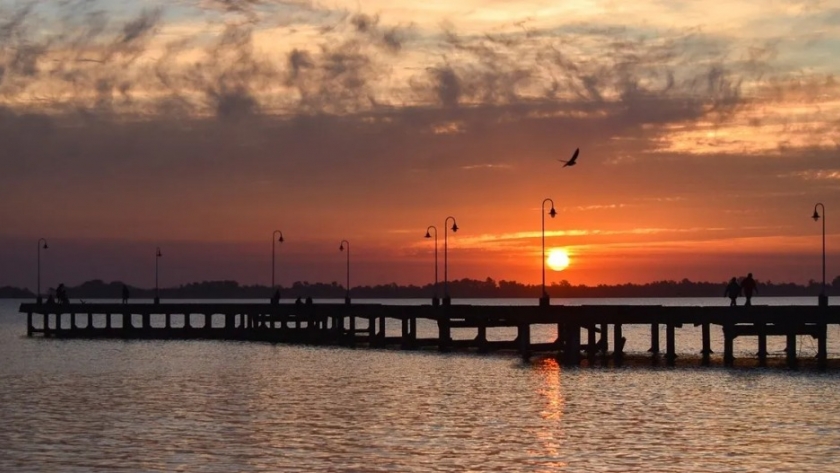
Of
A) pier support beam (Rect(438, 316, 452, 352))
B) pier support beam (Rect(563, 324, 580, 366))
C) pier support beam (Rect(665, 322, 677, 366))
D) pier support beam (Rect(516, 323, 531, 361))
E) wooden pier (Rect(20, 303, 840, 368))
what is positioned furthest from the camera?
pier support beam (Rect(438, 316, 452, 352))

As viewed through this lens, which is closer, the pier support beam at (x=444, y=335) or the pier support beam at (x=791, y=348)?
the pier support beam at (x=791, y=348)

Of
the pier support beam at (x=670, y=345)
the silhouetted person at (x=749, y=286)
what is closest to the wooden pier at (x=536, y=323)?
the pier support beam at (x=670, y=345)

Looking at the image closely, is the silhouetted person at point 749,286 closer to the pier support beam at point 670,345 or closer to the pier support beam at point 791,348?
the pier support beam at point 791,348

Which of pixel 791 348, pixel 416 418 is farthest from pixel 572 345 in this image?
pixel 416 418

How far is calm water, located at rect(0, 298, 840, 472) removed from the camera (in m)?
31.7

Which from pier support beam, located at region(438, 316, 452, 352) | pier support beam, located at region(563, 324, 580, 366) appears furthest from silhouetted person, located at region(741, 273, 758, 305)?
pier support beam, located at region(438, 316, 452, 352)

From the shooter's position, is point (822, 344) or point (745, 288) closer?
point (822, 344)

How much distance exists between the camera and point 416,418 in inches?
1608

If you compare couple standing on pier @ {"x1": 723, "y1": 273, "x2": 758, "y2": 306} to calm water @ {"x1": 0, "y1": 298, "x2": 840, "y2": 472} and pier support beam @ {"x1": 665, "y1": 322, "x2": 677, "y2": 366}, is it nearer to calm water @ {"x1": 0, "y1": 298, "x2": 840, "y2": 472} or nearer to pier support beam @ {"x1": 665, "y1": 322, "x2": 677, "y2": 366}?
pier support beam @ {"x1": 665, "y1": 322, "x2": 677, "y2": 366}

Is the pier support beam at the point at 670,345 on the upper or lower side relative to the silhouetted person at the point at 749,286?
lower

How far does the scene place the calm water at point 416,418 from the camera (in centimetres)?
3173

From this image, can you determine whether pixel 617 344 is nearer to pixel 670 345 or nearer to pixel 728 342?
pixel 670 345

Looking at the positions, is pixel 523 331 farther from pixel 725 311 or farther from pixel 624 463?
pixel 624 463

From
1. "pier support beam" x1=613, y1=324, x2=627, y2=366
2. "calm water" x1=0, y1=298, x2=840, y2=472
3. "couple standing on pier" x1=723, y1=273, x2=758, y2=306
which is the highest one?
"couple standing on pier" x1=723, y1=273, x2=758, y2=306
